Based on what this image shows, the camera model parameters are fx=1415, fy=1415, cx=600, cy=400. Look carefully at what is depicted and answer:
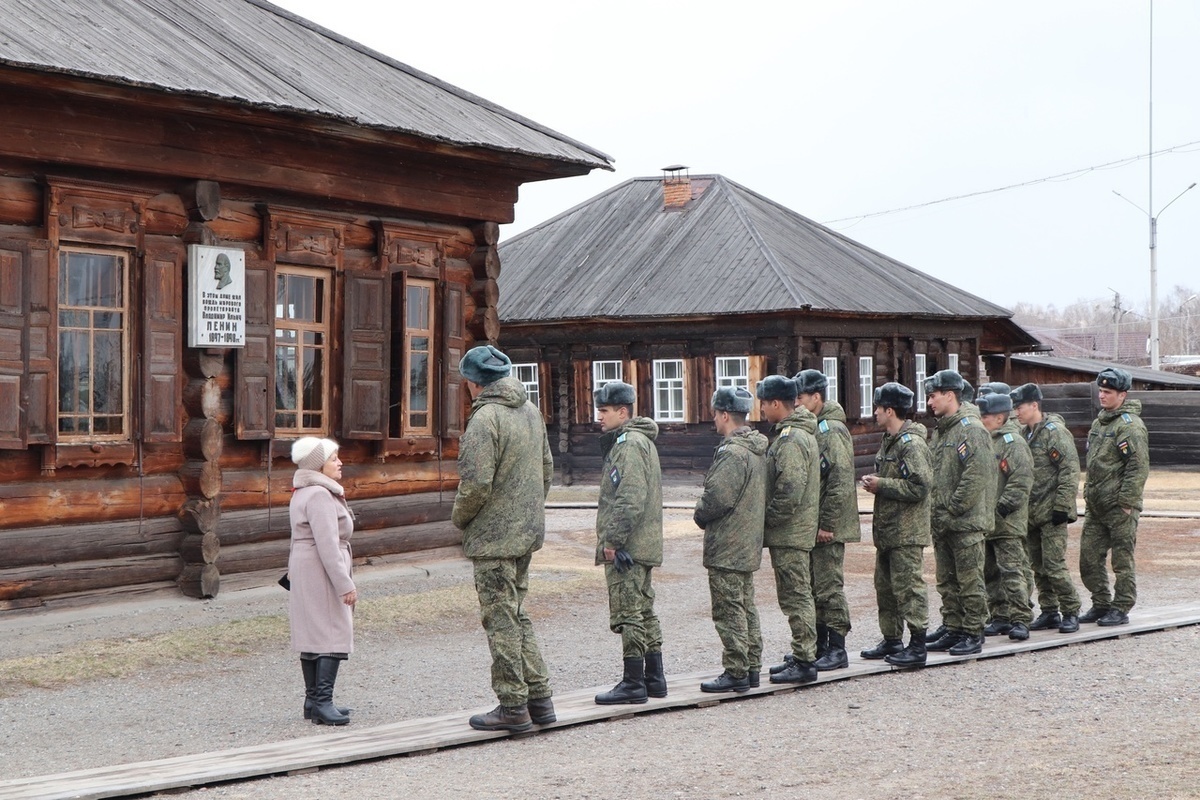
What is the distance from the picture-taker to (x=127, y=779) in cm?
613

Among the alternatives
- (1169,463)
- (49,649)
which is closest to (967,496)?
(49,649)

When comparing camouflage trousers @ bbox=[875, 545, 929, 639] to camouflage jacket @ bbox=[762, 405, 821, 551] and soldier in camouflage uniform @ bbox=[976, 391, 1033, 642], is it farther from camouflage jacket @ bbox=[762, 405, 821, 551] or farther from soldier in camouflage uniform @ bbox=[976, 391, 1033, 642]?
soldier in camouflage uniform @ bbox=[976, 391, 1033, 642]

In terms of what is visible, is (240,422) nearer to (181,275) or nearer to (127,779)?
(181,275)

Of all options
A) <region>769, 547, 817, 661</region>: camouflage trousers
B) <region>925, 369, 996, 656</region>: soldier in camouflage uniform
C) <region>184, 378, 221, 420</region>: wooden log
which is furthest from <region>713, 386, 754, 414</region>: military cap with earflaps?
<region>184, 378, 221, 420</region>: wooden log

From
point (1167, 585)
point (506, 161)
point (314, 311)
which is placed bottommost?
point (1167, 585)

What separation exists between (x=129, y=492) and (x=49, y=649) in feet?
5.49

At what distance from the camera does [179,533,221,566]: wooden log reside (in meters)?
11.3

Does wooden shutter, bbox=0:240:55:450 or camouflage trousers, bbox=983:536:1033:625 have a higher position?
wooden shutter, bbox=0:240:55:450

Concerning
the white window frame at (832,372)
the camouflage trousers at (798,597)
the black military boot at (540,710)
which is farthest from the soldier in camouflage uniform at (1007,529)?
the white window frame at (832,372)

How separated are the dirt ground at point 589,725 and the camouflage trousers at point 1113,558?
59 cm

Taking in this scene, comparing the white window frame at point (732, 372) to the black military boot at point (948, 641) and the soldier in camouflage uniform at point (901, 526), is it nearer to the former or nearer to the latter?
the black military boot at point (948, 641)

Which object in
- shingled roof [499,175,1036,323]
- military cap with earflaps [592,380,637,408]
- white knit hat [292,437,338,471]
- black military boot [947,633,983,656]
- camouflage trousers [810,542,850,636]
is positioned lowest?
black military boot [947,633,983,656]

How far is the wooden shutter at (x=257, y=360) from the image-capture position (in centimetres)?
1164

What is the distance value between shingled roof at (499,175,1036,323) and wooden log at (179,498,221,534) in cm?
1454
